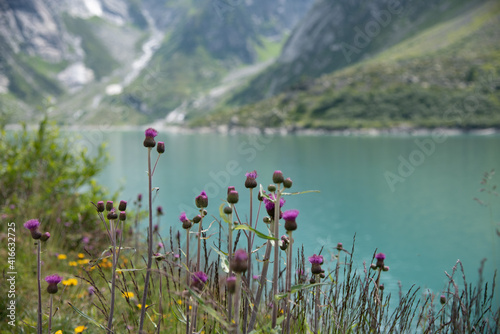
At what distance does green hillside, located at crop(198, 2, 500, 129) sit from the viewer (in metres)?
88.1

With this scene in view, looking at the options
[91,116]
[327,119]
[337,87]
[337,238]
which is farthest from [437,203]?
[91,116]

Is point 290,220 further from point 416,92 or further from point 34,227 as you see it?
point 416,92

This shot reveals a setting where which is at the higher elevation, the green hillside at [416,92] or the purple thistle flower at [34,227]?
the green hillside at [416,92]

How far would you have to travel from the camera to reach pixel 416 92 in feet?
321

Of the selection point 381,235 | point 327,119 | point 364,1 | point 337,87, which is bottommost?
point 381,235

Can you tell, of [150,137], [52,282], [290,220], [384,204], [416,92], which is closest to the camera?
[290,220]

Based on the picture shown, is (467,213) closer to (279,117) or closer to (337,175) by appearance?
(337,175)

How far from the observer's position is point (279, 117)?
4247 inches

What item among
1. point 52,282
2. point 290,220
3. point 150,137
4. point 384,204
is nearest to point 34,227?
point 52,282

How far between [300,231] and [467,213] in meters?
8.50

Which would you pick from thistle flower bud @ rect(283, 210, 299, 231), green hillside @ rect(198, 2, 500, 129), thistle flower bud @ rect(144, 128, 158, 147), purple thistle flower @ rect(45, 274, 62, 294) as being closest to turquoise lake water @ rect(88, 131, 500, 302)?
thistle flower bud @ rect(144, 128, 158, 147)

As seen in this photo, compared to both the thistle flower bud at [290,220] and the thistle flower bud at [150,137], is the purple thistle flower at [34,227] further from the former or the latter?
the thistle flower bud at [290,220]

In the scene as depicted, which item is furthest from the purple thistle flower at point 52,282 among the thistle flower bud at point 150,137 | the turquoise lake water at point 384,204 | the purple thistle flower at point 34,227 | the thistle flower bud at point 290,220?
the thistle flower bud at point 290,220

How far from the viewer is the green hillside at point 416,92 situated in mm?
88062
